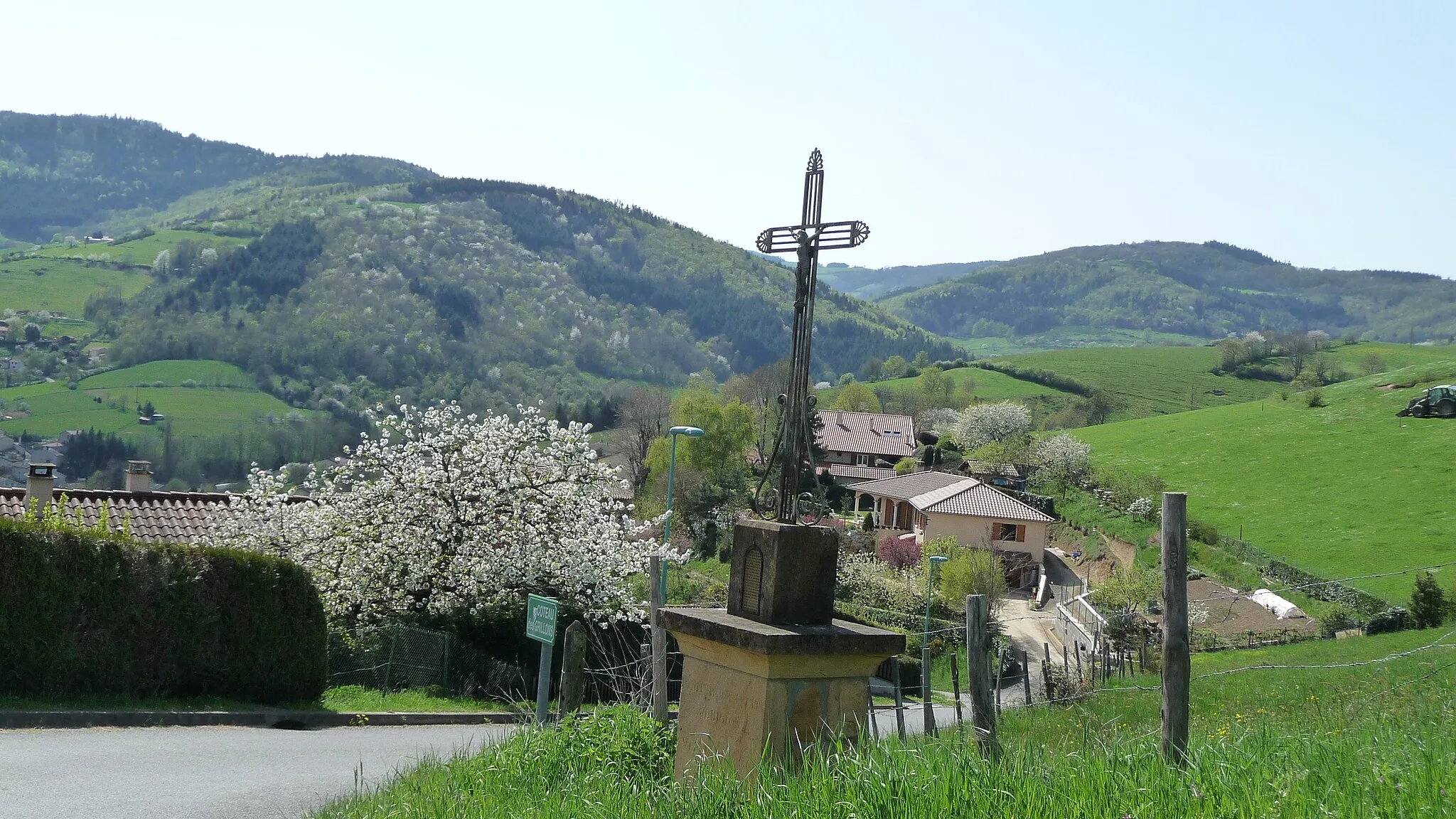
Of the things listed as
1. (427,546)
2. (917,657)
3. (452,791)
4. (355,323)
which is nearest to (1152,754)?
(452,791)

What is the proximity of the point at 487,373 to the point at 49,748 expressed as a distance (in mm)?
150570

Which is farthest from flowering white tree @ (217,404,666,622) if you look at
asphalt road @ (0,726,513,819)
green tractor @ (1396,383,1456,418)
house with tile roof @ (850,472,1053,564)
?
green tractor @ (1396,383,1456,418)

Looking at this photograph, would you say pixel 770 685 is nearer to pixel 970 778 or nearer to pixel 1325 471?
pixel 970 778

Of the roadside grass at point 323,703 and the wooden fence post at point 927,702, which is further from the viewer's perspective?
the roadside grass at point 323,703

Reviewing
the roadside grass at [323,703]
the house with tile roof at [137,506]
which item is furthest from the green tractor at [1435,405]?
the house with tile roof at [137,506]

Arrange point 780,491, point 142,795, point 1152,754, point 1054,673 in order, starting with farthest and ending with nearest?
1. point 1054,673
2. point 142,795
3. point 780,491
4. point 1152,754

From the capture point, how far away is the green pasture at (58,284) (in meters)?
150

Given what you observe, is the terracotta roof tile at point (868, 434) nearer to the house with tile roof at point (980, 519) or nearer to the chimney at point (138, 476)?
Answer: the house with tile roof at point (980, 519)

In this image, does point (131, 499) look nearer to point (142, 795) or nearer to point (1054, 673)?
point (142, 795)

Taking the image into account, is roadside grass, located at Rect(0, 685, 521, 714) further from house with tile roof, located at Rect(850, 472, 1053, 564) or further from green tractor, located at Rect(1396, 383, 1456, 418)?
green tractor, located at Rect(1396, 383, 1456, 418)

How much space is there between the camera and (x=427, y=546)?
24.5m

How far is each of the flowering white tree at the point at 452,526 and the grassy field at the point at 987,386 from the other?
94.0 metres

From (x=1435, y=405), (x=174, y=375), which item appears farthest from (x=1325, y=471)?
(x=174, y=375)

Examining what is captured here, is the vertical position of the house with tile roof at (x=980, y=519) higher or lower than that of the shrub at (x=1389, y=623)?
lower
